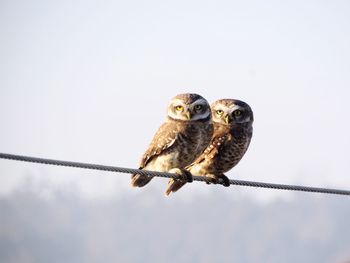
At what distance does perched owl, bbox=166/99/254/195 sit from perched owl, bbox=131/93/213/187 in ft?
1.53

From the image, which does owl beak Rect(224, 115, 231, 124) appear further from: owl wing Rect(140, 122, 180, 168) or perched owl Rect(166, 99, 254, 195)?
owl wing Rect(140, 122, 180, 168)

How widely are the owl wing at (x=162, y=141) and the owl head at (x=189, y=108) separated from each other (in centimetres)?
16

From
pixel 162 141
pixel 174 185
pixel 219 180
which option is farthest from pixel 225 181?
pixel 162 141

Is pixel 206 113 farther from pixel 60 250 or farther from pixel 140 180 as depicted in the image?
pixel 60 250

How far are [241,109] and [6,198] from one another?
6569 inches

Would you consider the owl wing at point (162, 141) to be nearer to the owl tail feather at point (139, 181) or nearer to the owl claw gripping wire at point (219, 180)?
the owl tail feather at point (139, 181)

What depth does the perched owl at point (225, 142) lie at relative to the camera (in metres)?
16.6

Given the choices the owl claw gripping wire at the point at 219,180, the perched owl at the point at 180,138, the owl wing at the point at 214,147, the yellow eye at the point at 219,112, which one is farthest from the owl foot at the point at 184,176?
the yellow eye at the point at 219,112

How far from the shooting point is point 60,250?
200 metres

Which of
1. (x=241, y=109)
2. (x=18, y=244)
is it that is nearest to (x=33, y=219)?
(x=18, y=244)

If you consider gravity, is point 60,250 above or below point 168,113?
below

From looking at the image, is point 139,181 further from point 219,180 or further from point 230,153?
point 230,153

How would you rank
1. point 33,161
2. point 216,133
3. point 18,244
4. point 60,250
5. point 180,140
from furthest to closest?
point 60,250
point 18,244
point 216,133
point 180,140
point 33,161

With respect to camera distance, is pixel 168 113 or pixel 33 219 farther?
pixel 33 219
